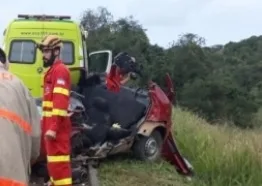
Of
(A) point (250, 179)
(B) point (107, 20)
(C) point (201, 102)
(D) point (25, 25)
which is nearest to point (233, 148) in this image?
(A) point (250, 179)

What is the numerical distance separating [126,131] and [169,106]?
2.52ft

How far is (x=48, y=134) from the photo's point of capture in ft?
22.2

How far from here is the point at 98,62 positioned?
44.7 ft

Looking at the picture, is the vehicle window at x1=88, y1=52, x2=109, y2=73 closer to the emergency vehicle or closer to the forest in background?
the emergency vehicle

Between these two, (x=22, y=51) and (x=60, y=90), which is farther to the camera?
(x=22, y=51)

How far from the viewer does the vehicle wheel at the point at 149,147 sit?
913cm

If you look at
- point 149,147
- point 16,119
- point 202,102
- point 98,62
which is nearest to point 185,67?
point 202,102

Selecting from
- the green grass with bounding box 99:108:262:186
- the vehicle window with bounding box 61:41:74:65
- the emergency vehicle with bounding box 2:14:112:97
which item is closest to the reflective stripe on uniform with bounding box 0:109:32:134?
the green grass with bounding box 99:108:262:186

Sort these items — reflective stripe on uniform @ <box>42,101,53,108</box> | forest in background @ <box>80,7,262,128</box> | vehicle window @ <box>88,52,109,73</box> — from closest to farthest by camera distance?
reflective stripe on uniform @ <box>42,101,53,108</box>
vehicle window @ <box>88,52,109,73</box>
forest in background @ <box>80,7,262,128</box>

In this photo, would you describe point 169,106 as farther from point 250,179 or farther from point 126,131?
point 250,179

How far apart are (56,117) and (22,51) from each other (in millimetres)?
6617

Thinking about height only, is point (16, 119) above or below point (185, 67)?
above

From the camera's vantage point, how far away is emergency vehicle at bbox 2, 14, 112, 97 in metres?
13.0

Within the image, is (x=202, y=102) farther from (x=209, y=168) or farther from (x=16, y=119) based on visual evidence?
(x=16, y=119)
